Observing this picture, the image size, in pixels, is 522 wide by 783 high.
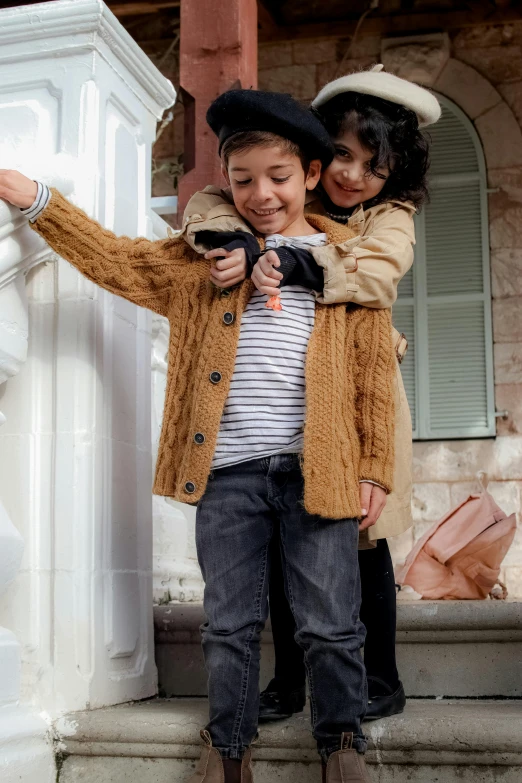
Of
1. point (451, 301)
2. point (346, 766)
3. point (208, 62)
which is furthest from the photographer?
point (451, 301)

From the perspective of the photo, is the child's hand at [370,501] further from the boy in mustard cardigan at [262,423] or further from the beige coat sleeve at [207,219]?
the beige coat sleeve at [207,219]

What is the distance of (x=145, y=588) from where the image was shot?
2506 millimetres

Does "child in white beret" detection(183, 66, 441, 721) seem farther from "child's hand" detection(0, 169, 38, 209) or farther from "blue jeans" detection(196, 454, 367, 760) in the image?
"child's hand" detection(0, 169, 38, 209)

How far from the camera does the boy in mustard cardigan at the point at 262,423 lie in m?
1.95

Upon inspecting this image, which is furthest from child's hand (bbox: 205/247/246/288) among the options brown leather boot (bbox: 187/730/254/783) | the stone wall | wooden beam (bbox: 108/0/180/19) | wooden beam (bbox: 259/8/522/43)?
wooden beam (bbox: 259/8/522/43)

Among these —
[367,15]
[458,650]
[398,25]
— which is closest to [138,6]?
[367,15]

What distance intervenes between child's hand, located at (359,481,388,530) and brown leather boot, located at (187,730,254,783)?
51cm

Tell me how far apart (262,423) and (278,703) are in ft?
2.12

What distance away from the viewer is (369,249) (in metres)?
2.07

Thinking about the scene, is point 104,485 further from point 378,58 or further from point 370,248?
point 378,58

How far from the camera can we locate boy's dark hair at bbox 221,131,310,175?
2010mm

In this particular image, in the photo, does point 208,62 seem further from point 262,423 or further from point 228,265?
point 262,423

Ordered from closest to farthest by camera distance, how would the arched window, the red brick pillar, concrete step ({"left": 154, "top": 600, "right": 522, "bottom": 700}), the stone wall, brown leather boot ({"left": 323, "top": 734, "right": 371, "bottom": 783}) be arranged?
brown leather boot ({"left": 323, "top": 734, "right": 371, "bottom": 783}), concrete step ({"left": 154, "top": 600, "right": 522, "bottom": 700}), the red brick pillar, the stone wall, the arched window

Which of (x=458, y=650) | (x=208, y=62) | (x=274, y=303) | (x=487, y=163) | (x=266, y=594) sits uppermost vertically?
(x=487, y=163)
